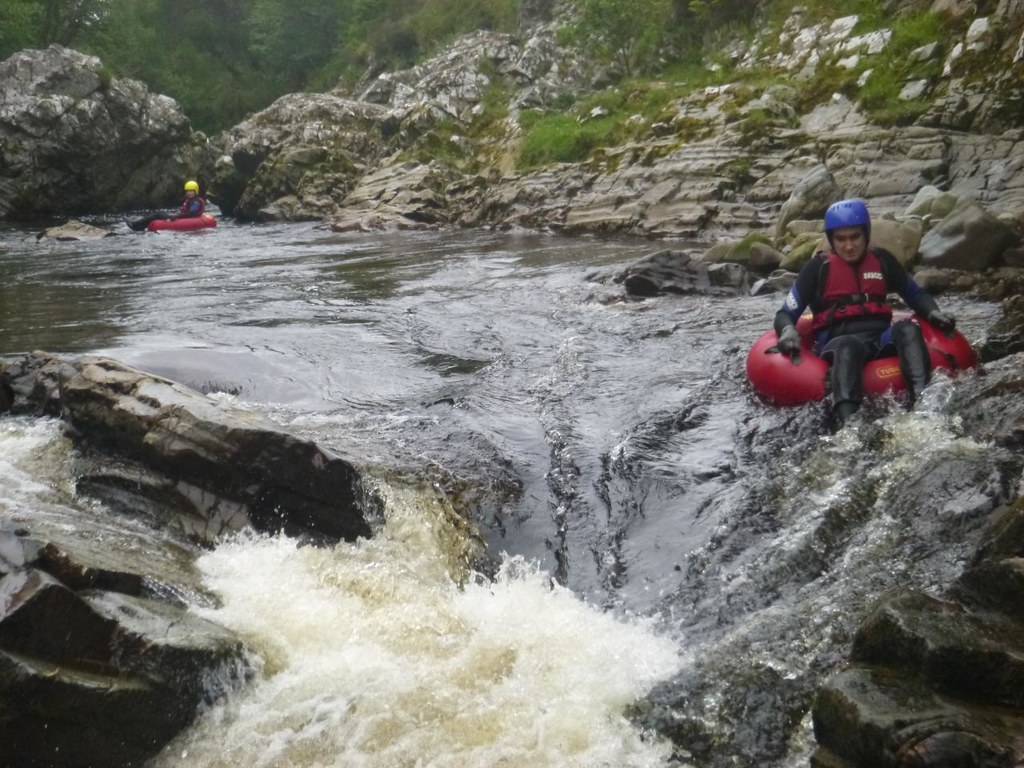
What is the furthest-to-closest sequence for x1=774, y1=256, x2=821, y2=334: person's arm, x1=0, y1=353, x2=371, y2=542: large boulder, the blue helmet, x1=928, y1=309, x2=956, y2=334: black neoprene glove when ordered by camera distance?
x1=774, y1=256, x2=821, y2=334: person's arm
the blue helmet
x1=928, y1=309, x2=956, y2=334: black neoprene glove
x1=0, y1=353, x2=371, y2=542: large boulder

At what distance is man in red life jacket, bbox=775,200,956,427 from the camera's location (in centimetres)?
657

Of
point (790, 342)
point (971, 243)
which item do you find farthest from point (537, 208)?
point (790, 342)

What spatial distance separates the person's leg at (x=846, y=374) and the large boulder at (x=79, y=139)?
30.3 m

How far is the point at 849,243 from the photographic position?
268 inches

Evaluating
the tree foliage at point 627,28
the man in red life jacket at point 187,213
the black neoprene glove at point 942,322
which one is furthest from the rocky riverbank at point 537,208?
the man in red life jacket at point 187,213

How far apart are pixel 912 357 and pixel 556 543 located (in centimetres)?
282

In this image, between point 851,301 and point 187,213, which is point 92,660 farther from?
point 187,213

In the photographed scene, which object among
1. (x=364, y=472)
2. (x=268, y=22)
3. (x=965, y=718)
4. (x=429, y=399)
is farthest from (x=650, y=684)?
(x=268, y=22)

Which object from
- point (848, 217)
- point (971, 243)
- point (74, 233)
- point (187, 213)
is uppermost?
point (848, 217)

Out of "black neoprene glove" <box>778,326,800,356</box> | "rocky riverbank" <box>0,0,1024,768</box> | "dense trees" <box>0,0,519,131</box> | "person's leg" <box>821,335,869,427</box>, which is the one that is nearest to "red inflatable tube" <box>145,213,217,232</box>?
"rocky riverbank" <box>0,0,1024,768</box>

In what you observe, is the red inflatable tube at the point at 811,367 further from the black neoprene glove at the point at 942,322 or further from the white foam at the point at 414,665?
the white foam at the point at 414,665

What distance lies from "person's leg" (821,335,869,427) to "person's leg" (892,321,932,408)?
259mm

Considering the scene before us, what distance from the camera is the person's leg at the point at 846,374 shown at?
6.27 m

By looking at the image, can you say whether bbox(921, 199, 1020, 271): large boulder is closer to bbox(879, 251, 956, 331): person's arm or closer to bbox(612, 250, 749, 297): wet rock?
bbox(612, 250, 749, 297): wet rock
